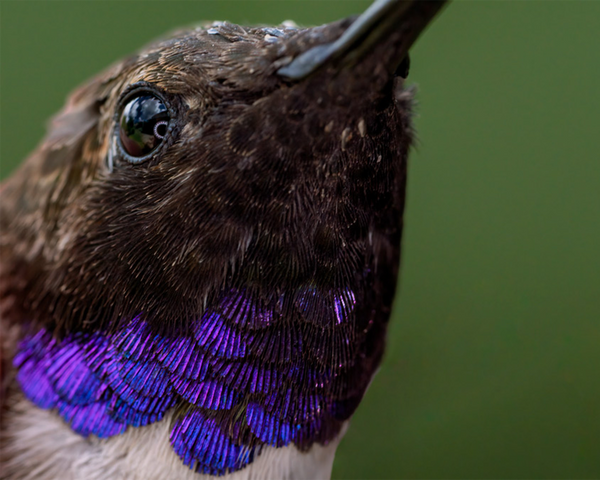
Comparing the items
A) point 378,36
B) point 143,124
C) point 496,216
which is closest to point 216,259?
point 143,124

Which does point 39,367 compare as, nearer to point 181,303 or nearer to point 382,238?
point 181,303

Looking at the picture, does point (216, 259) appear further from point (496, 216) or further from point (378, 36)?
point (496, 216)

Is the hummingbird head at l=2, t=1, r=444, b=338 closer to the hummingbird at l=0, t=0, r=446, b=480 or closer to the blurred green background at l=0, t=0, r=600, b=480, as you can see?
the hummingbird at l=0, t=0, r=446, b=480

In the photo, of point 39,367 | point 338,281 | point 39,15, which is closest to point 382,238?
point 338,281

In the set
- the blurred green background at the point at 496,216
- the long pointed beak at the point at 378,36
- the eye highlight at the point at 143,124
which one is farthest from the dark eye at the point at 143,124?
the blurred green background at the point at 496,216

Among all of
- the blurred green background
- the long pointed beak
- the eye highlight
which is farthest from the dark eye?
the blurred green background

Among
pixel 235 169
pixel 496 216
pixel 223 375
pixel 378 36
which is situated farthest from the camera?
pixel 496 216
